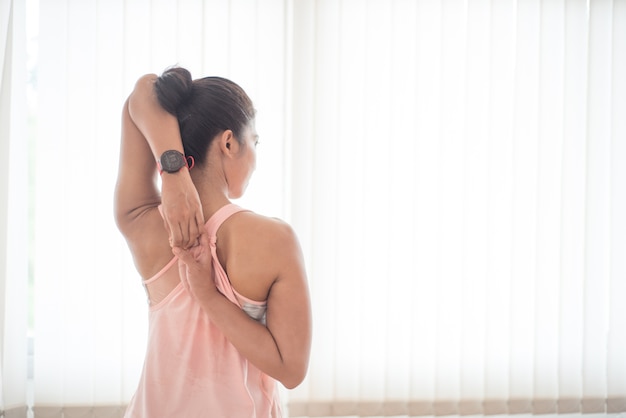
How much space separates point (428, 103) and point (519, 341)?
1.06m

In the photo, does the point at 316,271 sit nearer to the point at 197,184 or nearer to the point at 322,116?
the point at 322,116

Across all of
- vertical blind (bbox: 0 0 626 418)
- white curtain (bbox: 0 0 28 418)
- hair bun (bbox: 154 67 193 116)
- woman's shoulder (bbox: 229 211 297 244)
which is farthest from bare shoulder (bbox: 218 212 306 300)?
white curtain (bbox: 0 0 28 418)

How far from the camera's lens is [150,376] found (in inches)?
44.4

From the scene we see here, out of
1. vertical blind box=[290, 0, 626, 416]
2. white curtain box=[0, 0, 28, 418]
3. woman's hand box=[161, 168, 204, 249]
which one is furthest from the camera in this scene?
vertical blind box=[290, 0, 626, 416]

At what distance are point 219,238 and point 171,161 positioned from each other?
0.16 metres

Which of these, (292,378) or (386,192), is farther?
(386,192)

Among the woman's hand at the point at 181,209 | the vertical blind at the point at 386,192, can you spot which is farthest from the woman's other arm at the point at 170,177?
the vertical blind at the point at 386,192

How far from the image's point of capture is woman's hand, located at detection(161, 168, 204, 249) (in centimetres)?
104

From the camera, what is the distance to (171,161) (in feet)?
3.46

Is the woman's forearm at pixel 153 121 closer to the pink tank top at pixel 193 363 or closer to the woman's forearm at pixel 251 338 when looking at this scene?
the pink tank top at pixel 193 363

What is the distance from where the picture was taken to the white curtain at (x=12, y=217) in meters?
2.29

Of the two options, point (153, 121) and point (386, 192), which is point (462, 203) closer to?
point (386, 192)

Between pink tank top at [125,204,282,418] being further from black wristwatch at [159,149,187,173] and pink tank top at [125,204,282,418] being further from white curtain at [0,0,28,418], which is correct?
white curtain at [0,0,28,418]

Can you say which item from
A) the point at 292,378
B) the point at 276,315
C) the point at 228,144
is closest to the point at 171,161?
the point at 228,144
